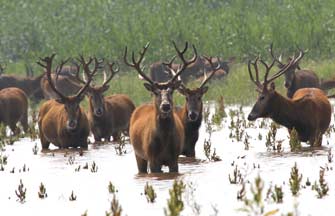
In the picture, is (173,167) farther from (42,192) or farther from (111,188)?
(42,192)

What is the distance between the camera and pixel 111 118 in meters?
21.3

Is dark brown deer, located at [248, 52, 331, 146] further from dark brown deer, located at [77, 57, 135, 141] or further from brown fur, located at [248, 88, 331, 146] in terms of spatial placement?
dark brown deer, located at [77, 57, 135, 141]

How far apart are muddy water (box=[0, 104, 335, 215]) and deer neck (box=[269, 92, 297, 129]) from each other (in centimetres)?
45

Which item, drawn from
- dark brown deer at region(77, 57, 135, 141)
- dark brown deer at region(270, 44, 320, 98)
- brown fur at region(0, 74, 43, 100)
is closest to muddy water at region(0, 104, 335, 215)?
dark brown deer at region(77, 57, 135, 141)

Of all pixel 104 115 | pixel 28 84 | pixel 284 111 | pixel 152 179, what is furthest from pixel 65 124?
pixel 28 84

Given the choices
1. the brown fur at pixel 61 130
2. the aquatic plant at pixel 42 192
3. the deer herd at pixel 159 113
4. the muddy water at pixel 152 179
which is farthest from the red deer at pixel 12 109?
the aquatic plant at pixel 42 192

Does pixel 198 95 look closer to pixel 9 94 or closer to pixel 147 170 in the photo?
pixel 147 170

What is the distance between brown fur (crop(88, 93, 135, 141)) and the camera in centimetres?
2109

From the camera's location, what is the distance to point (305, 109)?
17219 millimetres

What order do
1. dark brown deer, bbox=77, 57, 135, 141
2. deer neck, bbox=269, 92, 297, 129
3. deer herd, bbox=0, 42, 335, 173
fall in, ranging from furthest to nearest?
dark brown deer, bbox=77, 57, 135, 141
deer neck, bbox=269, 92, 297, 129
deer herd, bbox=0, 42, 335, 173

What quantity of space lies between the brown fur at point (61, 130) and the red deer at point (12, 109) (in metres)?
3.56

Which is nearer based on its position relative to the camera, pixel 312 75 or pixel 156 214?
pixel 156 214

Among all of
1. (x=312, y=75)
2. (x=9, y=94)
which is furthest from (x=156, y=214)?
(x=312, y=75)

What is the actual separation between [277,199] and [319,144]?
6.46m
